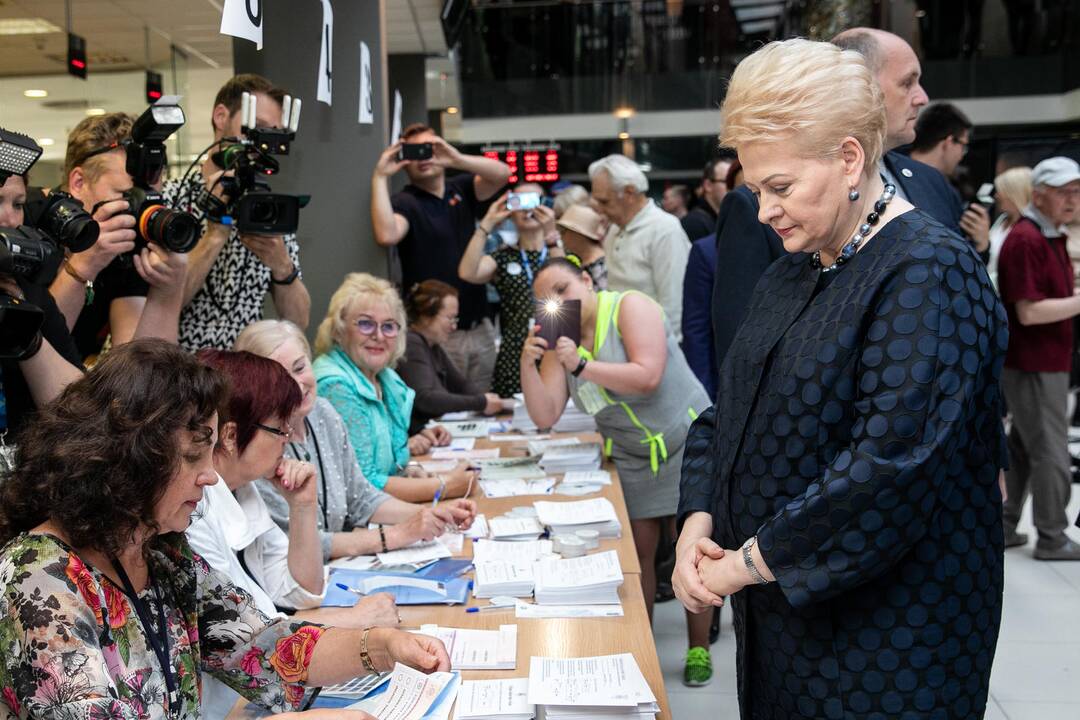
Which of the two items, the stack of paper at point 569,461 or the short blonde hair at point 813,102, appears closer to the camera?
the short blonde hair at point 813,102

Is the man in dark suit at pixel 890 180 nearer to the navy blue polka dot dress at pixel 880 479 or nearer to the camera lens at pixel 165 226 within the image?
the navy blue polka dot dress at pixel 880 479

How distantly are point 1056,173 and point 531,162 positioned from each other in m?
4.97

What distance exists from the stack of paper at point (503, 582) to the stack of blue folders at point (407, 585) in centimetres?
3

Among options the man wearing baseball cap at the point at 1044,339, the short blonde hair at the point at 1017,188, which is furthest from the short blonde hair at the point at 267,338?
the short blonde hair at the point at 1017,188

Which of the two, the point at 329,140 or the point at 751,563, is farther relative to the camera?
the point at 329,140

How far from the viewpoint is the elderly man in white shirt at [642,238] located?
4.77m

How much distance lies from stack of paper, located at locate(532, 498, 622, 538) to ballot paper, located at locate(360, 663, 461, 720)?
92 centimetres

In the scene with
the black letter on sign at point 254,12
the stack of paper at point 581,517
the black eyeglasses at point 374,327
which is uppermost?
the black letter on sign at point 254,12

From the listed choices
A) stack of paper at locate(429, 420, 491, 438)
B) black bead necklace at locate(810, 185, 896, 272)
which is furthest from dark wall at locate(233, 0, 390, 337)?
black bead necklace at locate(810, 185, 896, 272)

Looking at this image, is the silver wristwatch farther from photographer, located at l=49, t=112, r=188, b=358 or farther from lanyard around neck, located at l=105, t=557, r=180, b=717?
photographer, located at l=49, t=112, r=188, b=358

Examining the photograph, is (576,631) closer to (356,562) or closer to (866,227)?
(356,562)

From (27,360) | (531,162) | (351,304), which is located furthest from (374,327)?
(531,162)

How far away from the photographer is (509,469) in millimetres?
3535

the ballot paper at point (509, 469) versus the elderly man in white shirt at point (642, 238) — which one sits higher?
the elderly man in white shirt at point (642, 238)
